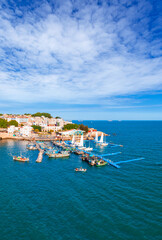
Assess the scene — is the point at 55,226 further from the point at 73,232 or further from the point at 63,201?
the point at 63,201

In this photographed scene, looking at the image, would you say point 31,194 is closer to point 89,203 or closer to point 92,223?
point 89,203

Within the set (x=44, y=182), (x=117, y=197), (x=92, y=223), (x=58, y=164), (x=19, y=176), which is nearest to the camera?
(x=92, y=223)

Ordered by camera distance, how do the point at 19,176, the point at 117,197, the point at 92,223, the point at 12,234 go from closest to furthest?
1. the point at 12,234
2. the point at 92,223
3. the point at 117,197
4. the point at 19,176

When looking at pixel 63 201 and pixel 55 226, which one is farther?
pixel 63 201

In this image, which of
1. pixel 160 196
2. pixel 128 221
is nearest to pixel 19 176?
pixel 128 221

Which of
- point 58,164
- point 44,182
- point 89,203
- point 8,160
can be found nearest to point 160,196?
point 89,203

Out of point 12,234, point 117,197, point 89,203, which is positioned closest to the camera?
point 12,234
